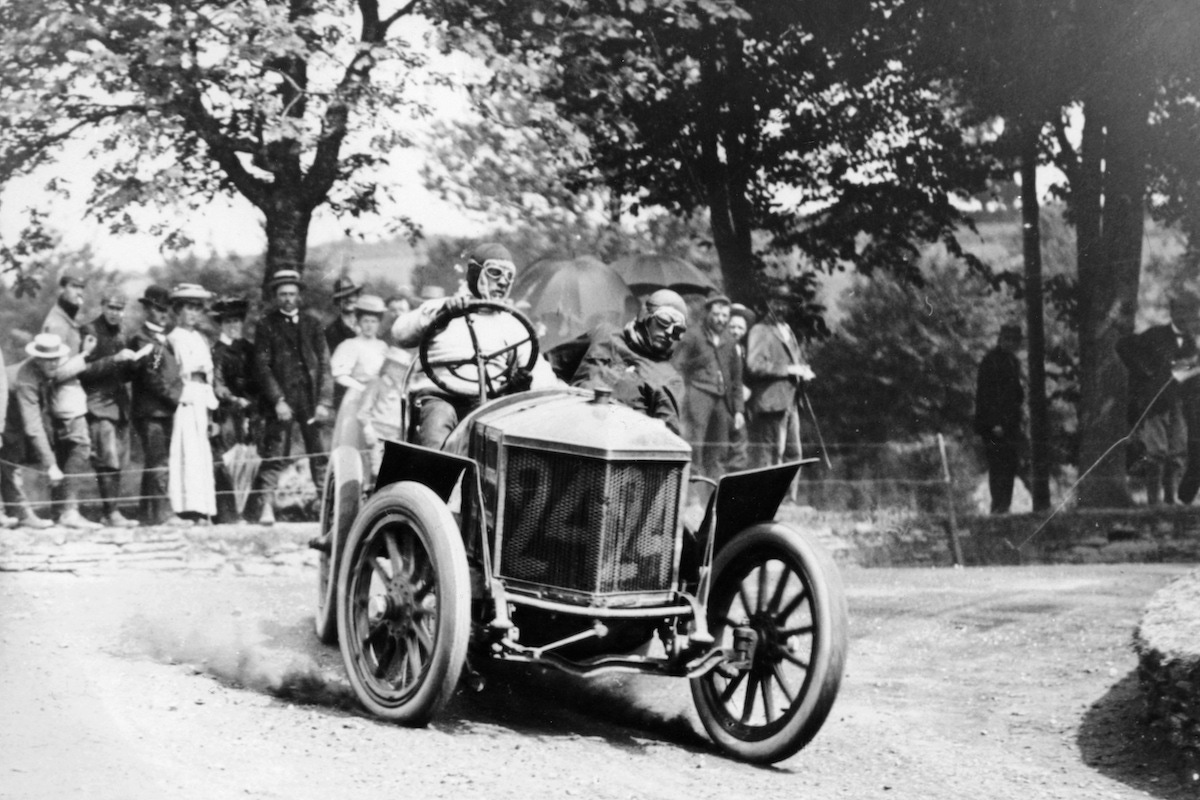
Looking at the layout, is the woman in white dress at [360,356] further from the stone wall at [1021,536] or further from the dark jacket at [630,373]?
the dark jacket at [630,373]

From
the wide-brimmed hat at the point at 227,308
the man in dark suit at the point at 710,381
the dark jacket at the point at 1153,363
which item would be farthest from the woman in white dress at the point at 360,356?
the dark jacket at the point at 1153,363

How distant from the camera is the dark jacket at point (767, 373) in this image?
37.6 ft

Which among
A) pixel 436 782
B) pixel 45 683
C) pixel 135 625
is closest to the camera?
pixel 436 782

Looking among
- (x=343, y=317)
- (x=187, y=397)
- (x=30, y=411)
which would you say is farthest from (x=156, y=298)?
(x=343, y=317)

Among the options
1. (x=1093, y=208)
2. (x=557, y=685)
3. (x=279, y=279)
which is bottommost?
(x=557, y=685)

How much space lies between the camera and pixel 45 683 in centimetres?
517

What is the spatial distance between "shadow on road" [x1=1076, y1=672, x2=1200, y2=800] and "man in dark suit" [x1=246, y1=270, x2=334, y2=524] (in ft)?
17.7

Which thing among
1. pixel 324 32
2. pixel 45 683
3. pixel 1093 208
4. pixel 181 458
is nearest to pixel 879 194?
pixel 1093 208

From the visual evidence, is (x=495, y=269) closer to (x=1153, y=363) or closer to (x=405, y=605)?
(x=405, y=605)

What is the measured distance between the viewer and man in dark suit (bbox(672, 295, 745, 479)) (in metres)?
11.1

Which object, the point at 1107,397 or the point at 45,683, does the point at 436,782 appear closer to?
the point at 45,683

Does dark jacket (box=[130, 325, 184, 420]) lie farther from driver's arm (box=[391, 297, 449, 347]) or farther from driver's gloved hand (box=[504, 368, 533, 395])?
driver's gloved hand (box=[504, 368, 533, 395])

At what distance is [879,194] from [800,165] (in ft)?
2.45

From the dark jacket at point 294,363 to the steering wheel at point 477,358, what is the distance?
4078 mm
